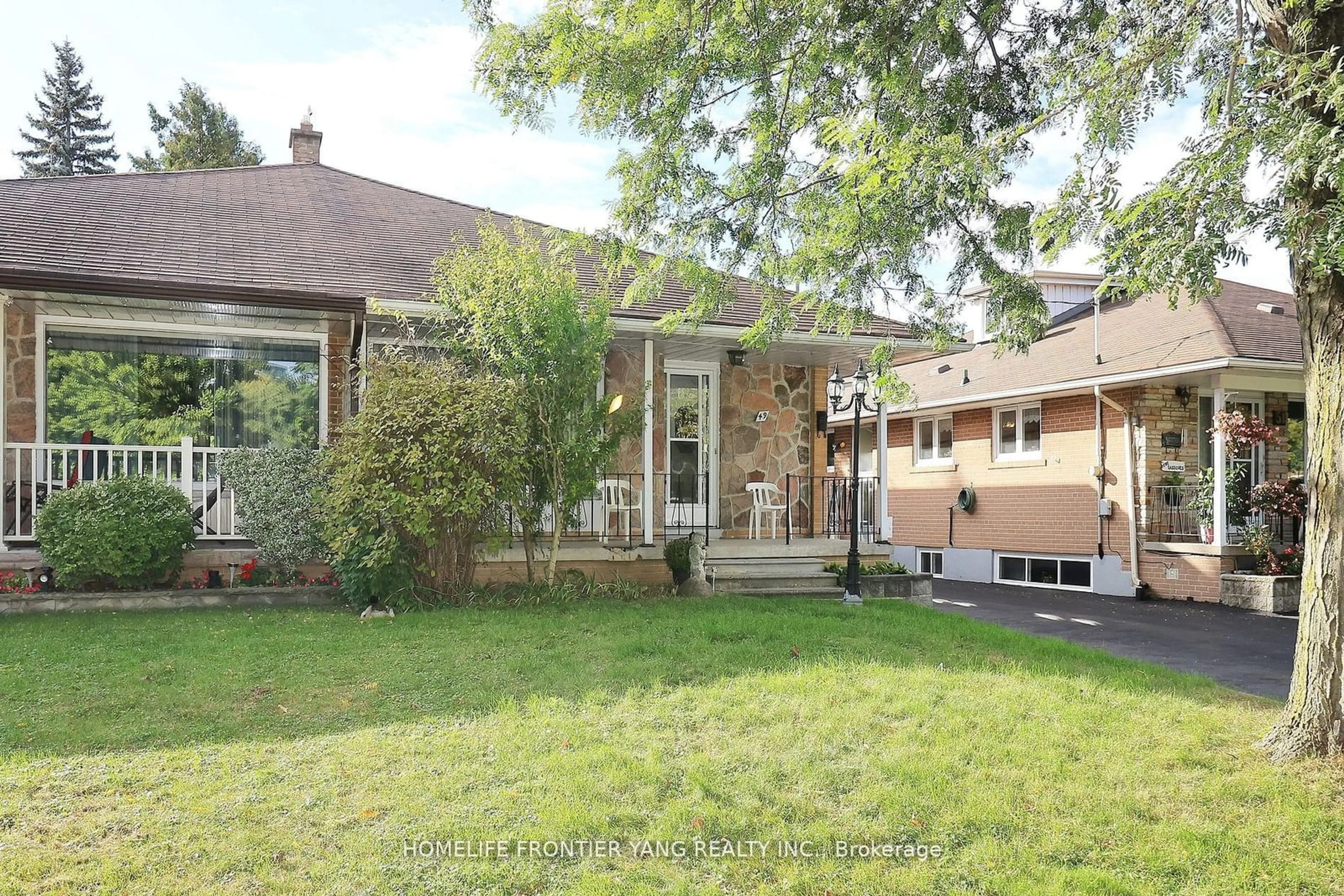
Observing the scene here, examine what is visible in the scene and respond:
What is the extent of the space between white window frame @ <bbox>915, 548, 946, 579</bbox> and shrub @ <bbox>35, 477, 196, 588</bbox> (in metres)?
14.0

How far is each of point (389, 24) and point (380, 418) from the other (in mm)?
3487

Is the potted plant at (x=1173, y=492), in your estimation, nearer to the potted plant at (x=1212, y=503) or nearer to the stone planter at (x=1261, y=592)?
the potted plant at (x=1212, y=503)

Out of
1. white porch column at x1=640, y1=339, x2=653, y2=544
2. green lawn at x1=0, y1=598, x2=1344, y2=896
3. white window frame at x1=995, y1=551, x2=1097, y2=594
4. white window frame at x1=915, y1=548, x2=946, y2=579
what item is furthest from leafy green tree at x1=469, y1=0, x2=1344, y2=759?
white window frame at x1=915, y1=548, x2=946, y2=579

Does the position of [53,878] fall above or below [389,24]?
below

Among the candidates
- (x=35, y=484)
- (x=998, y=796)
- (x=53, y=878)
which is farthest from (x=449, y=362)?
(x=998, y=796)

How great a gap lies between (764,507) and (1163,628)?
16.7 ft

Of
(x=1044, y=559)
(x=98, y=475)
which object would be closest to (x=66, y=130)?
(x=98, y=475)

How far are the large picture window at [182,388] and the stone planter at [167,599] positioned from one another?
2.09 meters

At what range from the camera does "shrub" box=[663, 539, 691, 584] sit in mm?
9453

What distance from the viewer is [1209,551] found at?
489 inches

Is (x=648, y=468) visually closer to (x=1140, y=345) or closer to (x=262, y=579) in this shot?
(x=262, y=579)

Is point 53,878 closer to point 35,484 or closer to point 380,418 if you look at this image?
point 380,418

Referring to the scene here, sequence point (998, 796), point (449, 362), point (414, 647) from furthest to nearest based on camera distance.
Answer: point (449, 362), point (414, 647), point (998, 796)

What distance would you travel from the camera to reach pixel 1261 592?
38.4ft
